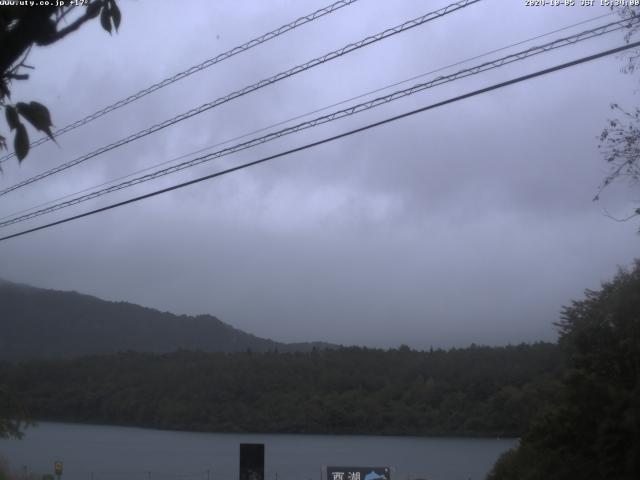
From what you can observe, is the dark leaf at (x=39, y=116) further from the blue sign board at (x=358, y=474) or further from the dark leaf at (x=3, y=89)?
the blue sign board at (x=358, y=474)

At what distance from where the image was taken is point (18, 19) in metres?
4.02

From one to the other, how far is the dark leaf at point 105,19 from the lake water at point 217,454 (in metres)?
25.8

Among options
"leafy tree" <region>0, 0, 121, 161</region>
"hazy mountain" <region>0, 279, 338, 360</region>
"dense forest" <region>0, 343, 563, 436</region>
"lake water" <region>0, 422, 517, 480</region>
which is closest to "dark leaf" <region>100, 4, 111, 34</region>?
"leafy tree" <region>0, 0, 121, 161</region>

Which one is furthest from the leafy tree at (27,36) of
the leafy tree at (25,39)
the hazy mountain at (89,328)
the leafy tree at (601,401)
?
the hazy mountain at (89,328)

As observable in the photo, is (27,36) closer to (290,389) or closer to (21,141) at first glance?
(21,141)

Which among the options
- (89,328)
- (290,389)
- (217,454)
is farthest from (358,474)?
(89,328)

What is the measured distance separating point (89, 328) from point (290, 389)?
1943cm

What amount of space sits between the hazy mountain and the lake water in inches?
220

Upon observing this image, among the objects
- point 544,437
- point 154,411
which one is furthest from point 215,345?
point 544,437

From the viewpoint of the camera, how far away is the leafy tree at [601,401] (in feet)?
49.4

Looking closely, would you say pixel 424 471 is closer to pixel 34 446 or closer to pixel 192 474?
pixel 192 474

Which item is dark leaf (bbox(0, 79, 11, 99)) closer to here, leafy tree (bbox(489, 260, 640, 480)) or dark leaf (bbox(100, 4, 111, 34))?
dark leaf (bbox(100, 4, 111, 34))

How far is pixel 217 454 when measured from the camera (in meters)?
38.8

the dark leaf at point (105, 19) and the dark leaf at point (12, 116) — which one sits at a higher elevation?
the dark leaf at point (105, 19)
